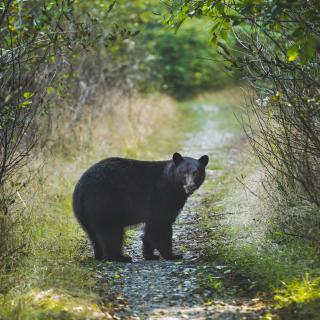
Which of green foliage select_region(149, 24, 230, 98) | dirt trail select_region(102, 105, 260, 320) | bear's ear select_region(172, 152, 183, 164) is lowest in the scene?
dirt trail select_region(102, 105, 260, 320)

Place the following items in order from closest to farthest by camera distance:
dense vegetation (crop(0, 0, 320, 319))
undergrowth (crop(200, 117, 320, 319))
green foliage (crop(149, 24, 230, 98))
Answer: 1. undergrowth (crop(200, 117, 320, 319))
2. dense vegetation (crop(0, 0, 320, 319))
3. green foliage (crop(149, 24, 230, 98))

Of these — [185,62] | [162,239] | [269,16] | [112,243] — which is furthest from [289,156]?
[185,62]

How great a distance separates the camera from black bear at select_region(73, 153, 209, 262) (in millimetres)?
8234

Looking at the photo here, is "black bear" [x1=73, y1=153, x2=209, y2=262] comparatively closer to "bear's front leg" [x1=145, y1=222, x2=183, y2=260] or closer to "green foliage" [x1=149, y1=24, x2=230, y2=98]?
"bear's front leg" [x1=145, y1=222, x2=183, y2=260]

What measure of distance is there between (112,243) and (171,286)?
1.38 meters

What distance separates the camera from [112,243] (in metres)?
8.24

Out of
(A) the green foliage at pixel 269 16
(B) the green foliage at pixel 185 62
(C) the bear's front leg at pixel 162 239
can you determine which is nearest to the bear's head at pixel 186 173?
(C) the bear's front leg at pixel 162 239

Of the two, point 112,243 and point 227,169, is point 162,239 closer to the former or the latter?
point 112,243

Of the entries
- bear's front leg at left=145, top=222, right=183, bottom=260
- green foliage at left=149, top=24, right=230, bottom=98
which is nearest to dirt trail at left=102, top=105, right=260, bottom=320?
bear's front leg at left=145, top=222, right=183, bottom=260

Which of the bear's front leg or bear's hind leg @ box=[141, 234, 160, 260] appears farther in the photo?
bear's hind leg @ box=[141, 234, 160, 260]

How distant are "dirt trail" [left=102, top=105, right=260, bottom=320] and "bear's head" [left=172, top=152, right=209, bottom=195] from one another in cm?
87

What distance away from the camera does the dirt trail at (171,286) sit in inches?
247

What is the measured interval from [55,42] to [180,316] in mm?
3598

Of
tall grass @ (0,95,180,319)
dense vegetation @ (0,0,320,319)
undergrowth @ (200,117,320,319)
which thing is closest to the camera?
tall grass @ (0,95,180,319)
